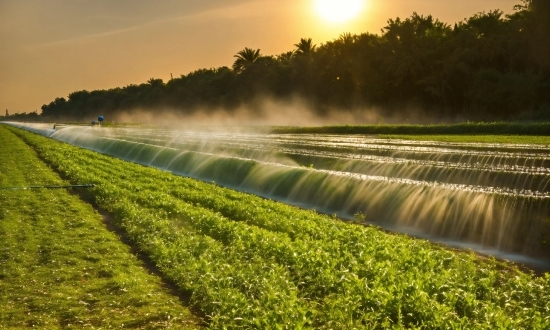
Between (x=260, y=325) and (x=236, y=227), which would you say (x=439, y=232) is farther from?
(x=260, y=325)

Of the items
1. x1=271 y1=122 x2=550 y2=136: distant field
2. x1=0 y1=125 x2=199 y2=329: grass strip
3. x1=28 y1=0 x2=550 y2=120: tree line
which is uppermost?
x1=28 y1=0 x2=550 y2=120: tree line

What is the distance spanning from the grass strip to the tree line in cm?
4029

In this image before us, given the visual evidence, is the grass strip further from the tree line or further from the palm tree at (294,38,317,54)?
the palm tree at (294,38,317,54)

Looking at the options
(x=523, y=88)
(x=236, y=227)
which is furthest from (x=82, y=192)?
(x=523, y=88)

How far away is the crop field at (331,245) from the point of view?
902cm

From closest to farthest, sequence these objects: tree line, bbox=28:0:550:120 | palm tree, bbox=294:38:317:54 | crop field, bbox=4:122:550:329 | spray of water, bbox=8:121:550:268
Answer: crop field, bbox=4:122:550:329 → spray of water, bbox=8:121:550:268 → tree line, bbox=28:0:550:120 → palm tree, bbox=294:38:317:54

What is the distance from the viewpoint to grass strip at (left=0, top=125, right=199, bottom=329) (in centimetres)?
970

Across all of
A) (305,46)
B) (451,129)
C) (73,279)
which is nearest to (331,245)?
(73,279)

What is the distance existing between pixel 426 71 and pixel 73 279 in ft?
196

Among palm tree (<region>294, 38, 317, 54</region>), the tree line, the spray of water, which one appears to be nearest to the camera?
the spray of water

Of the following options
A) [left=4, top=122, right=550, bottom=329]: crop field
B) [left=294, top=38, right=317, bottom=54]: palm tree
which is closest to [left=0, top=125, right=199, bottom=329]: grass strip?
[left=4, top=122, right=550, bottom=329]: crop field

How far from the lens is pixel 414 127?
153ft

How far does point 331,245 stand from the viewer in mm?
12859

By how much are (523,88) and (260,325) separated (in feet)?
158
